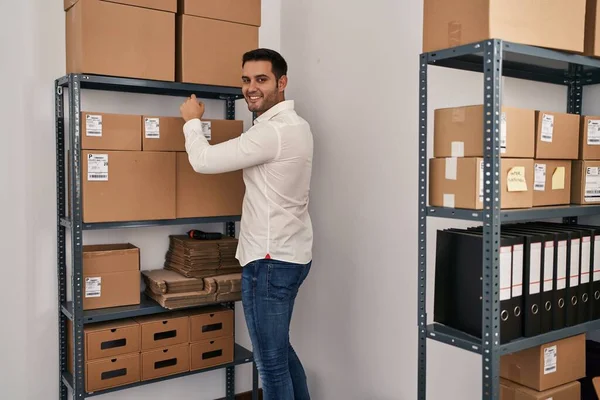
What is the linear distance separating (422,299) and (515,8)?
38.9 inches

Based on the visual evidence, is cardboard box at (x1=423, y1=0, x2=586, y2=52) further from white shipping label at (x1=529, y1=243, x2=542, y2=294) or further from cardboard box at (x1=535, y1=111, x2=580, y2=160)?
white shipping label at (x1=529, y1=243, x2=542, y2=294)

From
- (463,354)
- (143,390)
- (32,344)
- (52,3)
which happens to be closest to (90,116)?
(52,3)

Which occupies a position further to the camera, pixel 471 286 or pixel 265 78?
pixel 265 78

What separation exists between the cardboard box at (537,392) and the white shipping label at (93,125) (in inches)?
74.5

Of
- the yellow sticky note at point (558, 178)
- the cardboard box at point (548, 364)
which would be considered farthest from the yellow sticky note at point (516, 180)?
the cardboard box at point (548, 364)

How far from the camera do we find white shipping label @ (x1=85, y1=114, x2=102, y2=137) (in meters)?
2.51

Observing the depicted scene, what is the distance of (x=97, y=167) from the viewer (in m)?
2.53

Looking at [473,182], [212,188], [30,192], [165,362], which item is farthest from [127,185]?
[473,182]

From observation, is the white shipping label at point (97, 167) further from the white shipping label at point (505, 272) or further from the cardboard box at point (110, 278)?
the white shipping label at point (505, 272)

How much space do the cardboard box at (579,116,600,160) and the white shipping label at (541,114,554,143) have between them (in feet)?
0.66

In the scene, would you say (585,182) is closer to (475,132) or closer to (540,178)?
(540,178)

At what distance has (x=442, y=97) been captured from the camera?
2.50 m

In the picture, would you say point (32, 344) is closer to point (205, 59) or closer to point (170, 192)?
point (170, 192)

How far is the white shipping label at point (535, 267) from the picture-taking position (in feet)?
6.22
